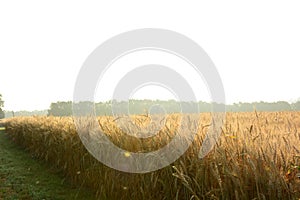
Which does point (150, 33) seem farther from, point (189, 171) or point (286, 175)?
point (286, 175)

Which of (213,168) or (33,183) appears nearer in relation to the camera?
(213,168)

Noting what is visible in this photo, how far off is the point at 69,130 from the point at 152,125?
3.87m

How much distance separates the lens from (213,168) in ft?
12.9

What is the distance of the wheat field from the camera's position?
320 centimetres

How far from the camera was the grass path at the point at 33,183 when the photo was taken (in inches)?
282

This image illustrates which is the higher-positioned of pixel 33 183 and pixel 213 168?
pixel 213 168

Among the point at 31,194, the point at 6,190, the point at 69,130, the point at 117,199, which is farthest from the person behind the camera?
the point at 69,130

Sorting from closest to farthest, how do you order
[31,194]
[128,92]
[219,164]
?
[219,164] < [31,194] < [128,92]

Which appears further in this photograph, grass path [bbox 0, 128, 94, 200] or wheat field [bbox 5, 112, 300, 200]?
grass path [bbox 0, 128, 94, 200]

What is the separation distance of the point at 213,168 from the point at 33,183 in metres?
6.60

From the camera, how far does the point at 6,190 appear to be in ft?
26.2

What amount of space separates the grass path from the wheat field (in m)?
0.39

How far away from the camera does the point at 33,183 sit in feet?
28.1

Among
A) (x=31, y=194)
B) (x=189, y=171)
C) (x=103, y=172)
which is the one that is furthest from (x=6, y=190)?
(x=189, y=171)
